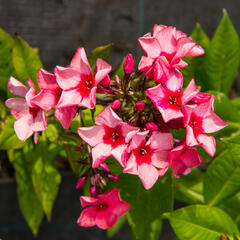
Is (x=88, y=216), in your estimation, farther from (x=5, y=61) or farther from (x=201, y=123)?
(x=5, y=61)

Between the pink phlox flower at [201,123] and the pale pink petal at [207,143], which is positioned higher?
the pink phlox flower at [201,123]

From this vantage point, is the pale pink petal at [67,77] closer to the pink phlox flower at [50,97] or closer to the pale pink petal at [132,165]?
the pink phlox flower at [50,97]

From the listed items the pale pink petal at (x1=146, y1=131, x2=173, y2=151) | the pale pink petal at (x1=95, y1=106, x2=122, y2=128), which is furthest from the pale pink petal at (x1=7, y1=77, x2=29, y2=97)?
the pale pink petal at (x1=146, y1=131, x2=173, y2=151)

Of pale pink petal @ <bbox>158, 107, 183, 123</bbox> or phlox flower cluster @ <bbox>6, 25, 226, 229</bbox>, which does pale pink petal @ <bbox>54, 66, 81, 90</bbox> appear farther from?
pale pink petal @ <bbox>158, 107, 183, 123</bbox>

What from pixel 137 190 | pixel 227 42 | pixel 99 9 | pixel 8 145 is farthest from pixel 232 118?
pixel 99 9

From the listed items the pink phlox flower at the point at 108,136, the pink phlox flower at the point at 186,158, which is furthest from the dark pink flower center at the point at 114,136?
the pink phlox flower at the point at 186,158

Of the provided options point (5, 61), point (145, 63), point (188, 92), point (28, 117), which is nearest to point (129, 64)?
point (145, 63)

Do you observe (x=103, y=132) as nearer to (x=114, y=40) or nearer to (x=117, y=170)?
(x=117, y=170)
